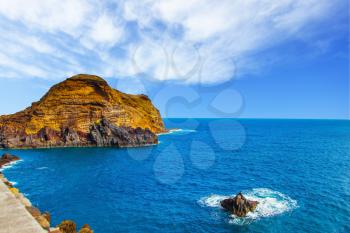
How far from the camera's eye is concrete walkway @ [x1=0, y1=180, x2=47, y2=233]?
11.8m

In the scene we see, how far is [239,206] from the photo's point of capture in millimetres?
37375

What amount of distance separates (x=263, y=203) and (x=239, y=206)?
21.3 feet

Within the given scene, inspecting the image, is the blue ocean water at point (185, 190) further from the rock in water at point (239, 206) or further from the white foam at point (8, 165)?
the white foam at point (8, 165)

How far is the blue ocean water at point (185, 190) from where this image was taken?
1374 inches

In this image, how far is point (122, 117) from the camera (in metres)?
124

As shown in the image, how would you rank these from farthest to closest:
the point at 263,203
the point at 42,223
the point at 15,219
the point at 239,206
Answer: the point at 263,203
the point at 239,206
the point at 42,223
the point at 15,219

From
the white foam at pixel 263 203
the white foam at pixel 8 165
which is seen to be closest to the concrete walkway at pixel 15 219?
the white foam at pixel 263 203

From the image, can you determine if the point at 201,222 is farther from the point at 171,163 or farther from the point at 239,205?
the point at 171,163

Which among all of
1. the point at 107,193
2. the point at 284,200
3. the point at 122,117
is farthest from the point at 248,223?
the point at 122,117

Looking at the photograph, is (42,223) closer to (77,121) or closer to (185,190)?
(185,190)

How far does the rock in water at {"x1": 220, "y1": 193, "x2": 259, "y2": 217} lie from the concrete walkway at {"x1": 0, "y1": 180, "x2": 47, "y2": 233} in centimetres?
2944

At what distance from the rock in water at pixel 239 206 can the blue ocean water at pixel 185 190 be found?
1060 millimetres

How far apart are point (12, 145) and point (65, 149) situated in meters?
23.8

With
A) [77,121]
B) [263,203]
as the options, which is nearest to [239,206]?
[263,203]
